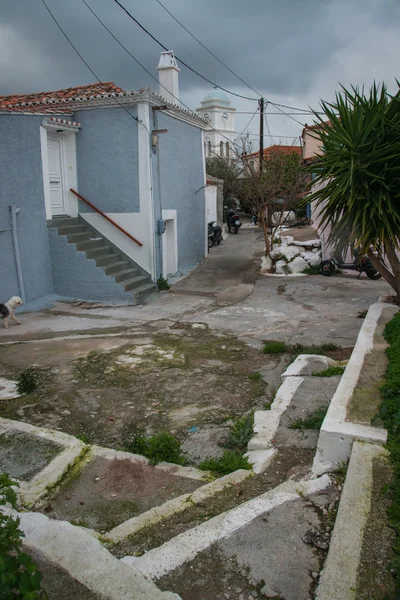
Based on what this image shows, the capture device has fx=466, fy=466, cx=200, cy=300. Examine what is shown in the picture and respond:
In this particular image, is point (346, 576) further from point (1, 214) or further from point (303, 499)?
point (1, 214)

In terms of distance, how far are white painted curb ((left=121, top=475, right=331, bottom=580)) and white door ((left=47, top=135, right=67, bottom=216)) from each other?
430 inches

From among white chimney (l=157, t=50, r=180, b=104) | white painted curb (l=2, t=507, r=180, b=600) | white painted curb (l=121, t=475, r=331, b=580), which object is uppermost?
white chimney (l=157, t=50, r=180, b=104)

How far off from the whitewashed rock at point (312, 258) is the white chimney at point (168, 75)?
6.66 metres

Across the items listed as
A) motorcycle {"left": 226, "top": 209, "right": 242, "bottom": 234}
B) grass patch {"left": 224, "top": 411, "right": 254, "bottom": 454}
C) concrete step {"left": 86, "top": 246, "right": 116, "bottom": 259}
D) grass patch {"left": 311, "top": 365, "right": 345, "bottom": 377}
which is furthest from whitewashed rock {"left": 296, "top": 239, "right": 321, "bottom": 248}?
grass patch {"left": 224, "top": 411, "right": 254, "bottom": 454}

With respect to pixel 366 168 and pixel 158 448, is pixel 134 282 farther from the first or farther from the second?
pixel 158 448

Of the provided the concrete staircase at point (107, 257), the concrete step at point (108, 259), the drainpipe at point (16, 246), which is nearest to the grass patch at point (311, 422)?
the concrete staircase at point (107, 257)

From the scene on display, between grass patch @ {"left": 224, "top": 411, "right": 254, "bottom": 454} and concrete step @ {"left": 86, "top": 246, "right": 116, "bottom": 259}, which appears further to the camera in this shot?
concrete step @ {"left": 86, "top": 246, "right": 116, "bottom": 259}

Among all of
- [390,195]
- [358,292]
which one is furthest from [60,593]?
[358,292]

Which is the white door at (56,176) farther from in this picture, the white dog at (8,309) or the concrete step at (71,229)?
the white dog at (8,309)

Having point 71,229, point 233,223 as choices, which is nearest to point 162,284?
point 71,229

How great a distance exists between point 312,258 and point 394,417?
39.3 ft

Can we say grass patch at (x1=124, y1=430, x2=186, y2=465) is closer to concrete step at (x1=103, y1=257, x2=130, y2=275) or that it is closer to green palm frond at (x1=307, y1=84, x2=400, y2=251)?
green palm frond at (x1=307, y1=84, x2=400, y2=251)

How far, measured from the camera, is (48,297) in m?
12.0

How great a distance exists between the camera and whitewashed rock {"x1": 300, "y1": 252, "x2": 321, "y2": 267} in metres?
15.2
